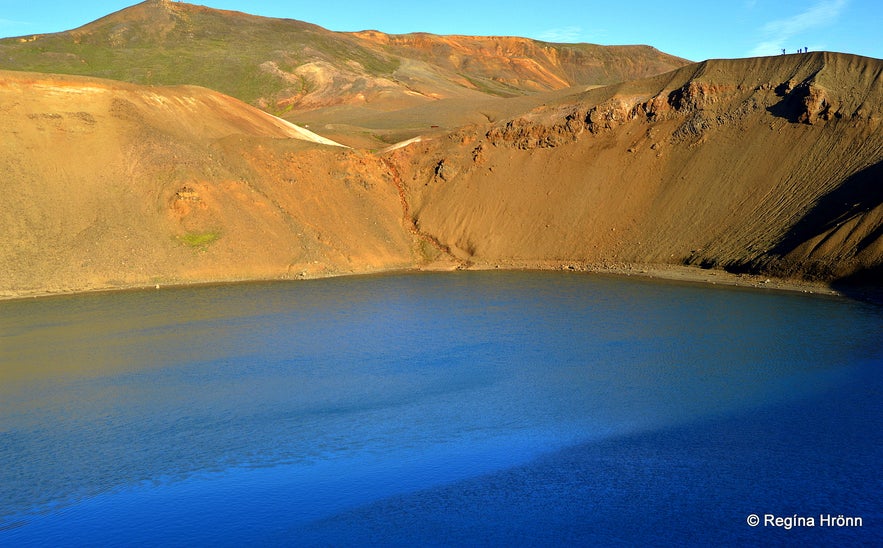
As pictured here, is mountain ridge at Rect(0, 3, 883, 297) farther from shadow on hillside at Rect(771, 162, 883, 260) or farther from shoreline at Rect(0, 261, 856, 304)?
shoreline at Rect(0, 261, 856, 304)

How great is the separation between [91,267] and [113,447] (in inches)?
863

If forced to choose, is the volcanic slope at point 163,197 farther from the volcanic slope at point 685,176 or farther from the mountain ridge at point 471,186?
the volcanic slope at point 685,176

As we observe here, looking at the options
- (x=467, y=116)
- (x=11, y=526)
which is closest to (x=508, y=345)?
(x=11, y=526)

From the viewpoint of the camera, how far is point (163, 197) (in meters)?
39.7

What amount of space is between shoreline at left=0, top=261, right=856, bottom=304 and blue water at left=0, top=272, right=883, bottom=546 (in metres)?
1.80

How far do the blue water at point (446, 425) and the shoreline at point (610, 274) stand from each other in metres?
1.80

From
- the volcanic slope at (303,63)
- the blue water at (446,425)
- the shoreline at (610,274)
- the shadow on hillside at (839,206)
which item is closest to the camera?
the blue water at (446,425)

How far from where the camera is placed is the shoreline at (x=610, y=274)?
1203 inches

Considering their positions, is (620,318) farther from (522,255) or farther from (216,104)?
(216,104)

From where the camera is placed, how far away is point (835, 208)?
3331cm

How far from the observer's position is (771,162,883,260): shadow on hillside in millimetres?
32344

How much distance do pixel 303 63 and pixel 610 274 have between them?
80380 mm

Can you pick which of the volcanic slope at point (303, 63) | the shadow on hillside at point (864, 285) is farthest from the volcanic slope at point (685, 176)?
the volcanic slope at point (303, 63)

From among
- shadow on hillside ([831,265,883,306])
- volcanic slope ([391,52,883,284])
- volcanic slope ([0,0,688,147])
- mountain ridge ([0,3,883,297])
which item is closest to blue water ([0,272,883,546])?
shadow on hillside ([831,265,883,306])
